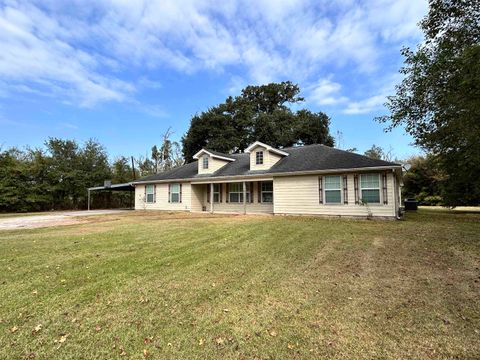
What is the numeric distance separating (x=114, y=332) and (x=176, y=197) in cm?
1768

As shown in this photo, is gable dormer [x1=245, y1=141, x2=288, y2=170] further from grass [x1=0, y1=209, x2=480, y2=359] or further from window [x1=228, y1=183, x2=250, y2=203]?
grass [x1=0, y1=209, x2=480, y2=359]

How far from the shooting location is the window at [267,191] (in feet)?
57.1

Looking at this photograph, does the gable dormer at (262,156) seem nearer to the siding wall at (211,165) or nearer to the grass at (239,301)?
the siding wall at (211,165)

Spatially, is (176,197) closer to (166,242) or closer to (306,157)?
(306,157)

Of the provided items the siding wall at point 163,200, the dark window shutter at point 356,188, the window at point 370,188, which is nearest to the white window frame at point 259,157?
the siding wall at point 163,200

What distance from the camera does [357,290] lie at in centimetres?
407

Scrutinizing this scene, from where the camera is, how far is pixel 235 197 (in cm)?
1909

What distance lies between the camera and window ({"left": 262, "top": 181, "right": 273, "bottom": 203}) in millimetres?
17406

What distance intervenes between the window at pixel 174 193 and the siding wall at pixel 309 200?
815 centimetres

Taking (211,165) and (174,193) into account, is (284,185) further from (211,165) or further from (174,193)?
(174,193)

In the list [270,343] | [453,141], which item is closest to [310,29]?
[453,141]

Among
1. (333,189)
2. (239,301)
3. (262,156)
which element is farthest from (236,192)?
(239,301)

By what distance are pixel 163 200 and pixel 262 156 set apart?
9.09 meters

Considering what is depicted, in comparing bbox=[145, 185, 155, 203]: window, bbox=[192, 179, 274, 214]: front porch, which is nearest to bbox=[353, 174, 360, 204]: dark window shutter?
bbox=[192, 179, 274, 214]: front porch
